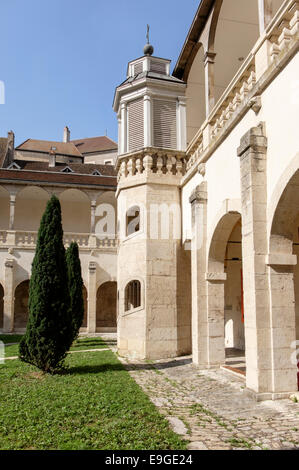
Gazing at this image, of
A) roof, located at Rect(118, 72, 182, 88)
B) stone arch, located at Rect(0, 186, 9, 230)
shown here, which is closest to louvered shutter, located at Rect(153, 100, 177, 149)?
roof, located at Rect(118, 72, 182, 88)

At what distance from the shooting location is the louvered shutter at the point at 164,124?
13055 mm

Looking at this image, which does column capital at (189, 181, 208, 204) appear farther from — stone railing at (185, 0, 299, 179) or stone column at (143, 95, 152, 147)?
stone column at (143, 95, 152, 147)

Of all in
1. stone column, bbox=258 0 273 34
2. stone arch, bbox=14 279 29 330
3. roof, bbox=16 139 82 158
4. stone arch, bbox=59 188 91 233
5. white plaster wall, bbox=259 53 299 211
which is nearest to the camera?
white plaster wall, bbox=259 53 299 211

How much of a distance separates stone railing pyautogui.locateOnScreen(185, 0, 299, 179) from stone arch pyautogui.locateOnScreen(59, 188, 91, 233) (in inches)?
644

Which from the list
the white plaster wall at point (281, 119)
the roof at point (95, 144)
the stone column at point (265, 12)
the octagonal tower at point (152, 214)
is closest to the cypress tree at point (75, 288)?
the octagonal tower at point (152, 214)

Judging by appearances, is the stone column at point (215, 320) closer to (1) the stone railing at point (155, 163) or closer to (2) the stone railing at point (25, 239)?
(1) the stone railing at point (155, 163)

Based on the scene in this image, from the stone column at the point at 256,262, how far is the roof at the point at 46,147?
36281 millimetres

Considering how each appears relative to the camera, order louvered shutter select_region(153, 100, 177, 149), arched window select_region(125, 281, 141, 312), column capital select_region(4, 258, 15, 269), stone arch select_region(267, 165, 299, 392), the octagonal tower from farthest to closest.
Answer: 1. column capital select_region(4, 258, 15, 269)
2. louvered shutter select_region(153, 100, 177, 149)
3. arched window select_region(125, 281, 141, 312)
4. the octagonal tower
5. stone arch select_region(267, 165, 299, 392)

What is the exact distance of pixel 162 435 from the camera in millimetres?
4938

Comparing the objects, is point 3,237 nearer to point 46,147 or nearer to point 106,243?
point 106,243

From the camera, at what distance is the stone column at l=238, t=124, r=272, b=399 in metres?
6.58

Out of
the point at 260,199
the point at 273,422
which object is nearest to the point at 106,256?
the point at 260,199

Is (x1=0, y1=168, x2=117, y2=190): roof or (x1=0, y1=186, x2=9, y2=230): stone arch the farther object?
(x1=0, y1=186, x2=9, y2=230): stone arch
